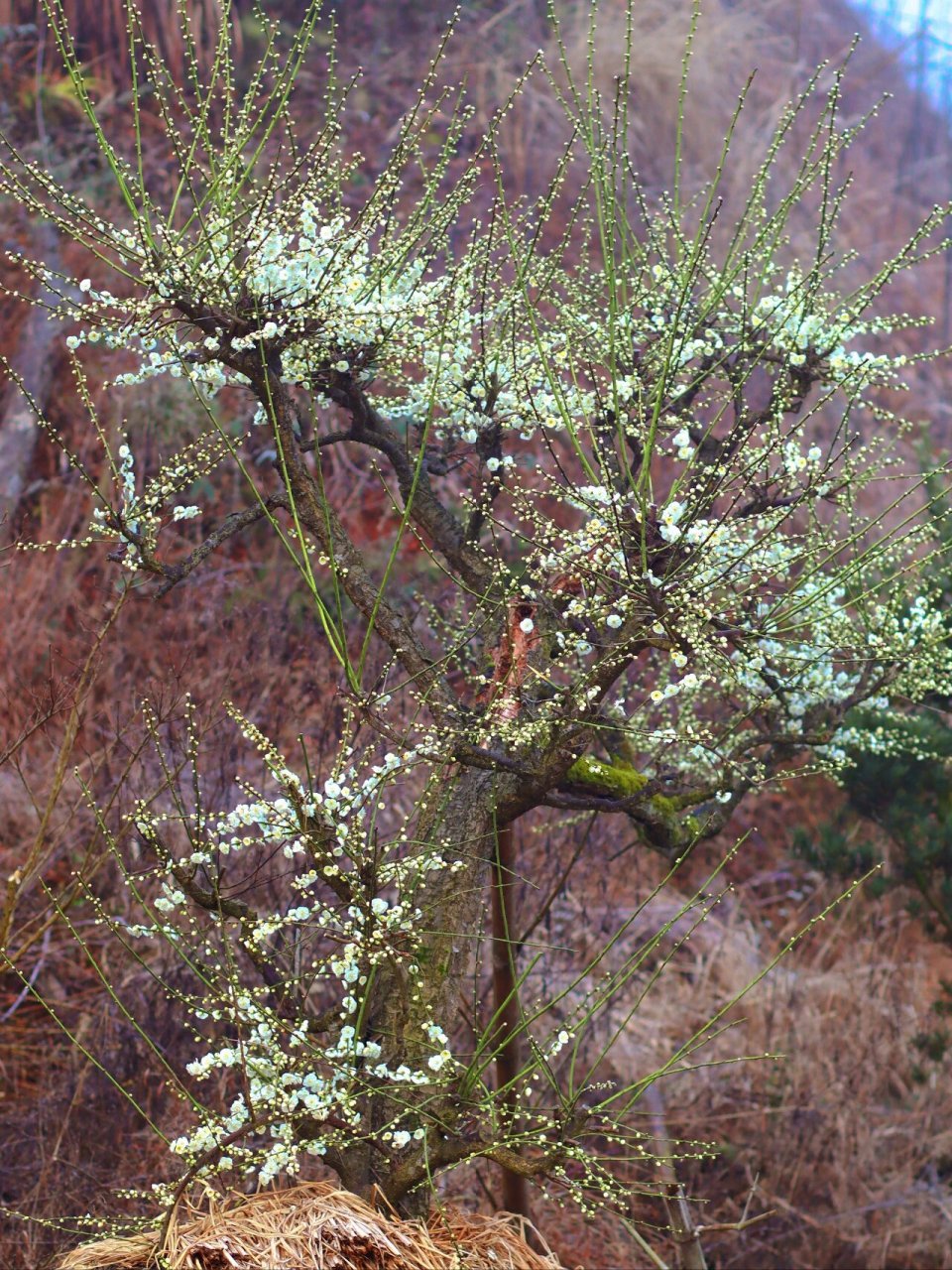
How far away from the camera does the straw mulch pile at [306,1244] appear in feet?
7.43

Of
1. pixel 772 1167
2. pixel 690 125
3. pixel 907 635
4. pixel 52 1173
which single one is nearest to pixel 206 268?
pixel 907 635

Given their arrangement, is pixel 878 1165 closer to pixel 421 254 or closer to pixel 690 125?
pixel 421 254

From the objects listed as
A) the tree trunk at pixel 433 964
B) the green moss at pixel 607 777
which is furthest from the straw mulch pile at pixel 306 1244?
the green moss at pixel 607 777

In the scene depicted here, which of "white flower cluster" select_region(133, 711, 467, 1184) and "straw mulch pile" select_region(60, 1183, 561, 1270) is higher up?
"white flower cluster" select_region(133, 711, 467, 1184)

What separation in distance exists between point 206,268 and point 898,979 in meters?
5.18

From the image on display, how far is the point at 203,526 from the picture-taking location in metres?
6.68

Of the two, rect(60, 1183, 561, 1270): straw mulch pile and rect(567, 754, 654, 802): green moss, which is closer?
rect(60, 1183, 561, 1270): straw mulch pile

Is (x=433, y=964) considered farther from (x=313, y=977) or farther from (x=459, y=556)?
(x=459, y=556)

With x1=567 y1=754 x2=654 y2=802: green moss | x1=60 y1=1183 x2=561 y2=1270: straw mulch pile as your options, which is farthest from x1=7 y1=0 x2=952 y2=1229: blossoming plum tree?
x1=60 y1=1183 x2=561 y2=1270: straw mulch pile

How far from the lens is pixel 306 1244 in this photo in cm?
228

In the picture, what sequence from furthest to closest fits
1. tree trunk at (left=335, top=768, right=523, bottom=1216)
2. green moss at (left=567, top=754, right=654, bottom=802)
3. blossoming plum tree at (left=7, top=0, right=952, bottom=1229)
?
green moss at (left=567, top=754, right=654, bottom=802) < tree trunk at (left=335, top=768, right=523, bottom=1216) < blossoming plum tree at (left=7, top=0, right=952, bottom=1229)

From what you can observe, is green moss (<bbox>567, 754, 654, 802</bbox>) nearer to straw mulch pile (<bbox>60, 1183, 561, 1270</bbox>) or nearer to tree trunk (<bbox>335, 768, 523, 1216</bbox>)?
tree trunk (<bbox>335, 768, 523, 1216</bbox>)

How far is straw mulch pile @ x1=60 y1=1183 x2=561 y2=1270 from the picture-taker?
7.43 ft

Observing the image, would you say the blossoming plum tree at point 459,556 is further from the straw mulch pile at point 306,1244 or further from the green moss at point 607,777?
the straw mulch pile at point 306,1244
